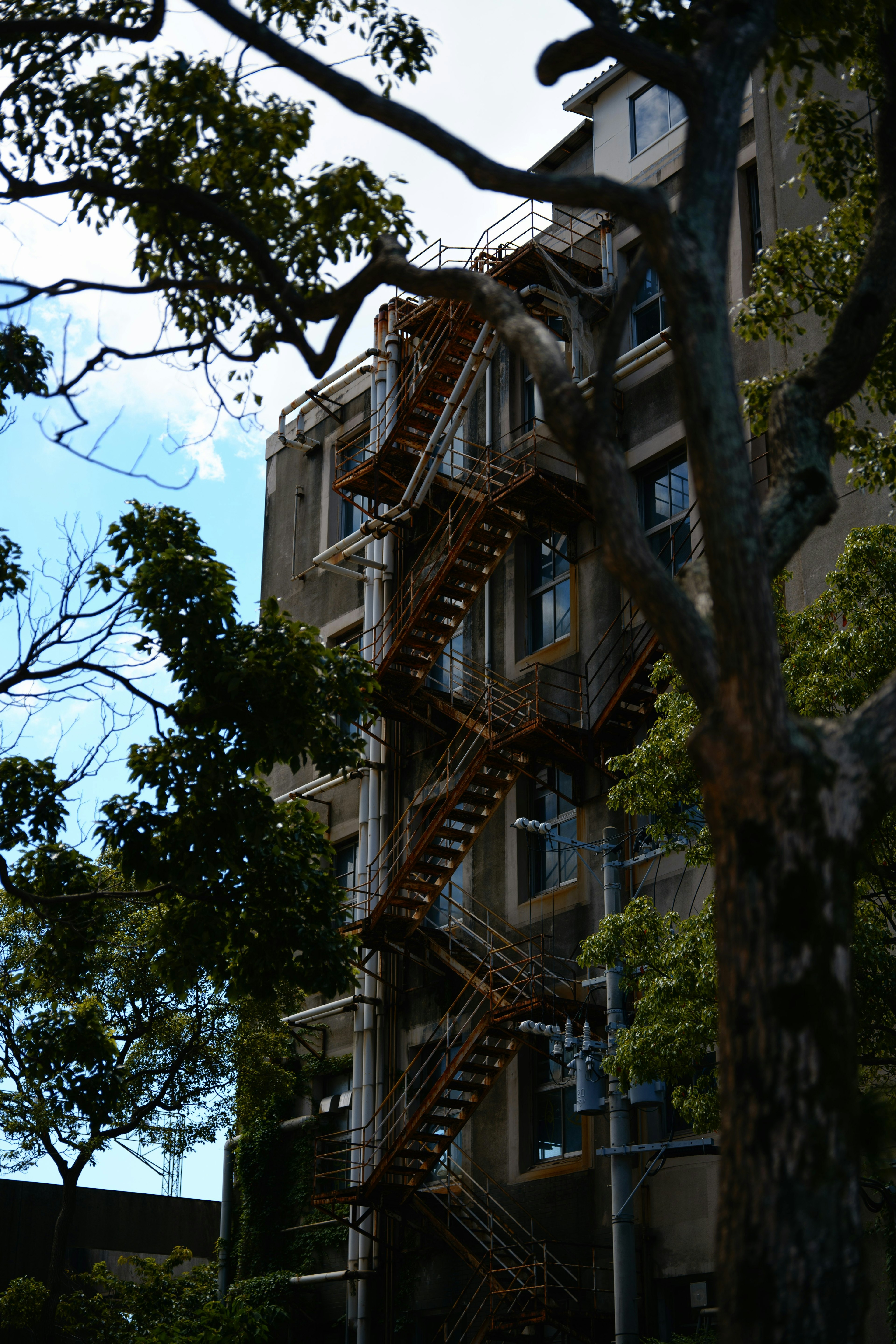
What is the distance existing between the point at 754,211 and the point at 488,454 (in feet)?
20.4

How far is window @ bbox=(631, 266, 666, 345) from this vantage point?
26.6 m

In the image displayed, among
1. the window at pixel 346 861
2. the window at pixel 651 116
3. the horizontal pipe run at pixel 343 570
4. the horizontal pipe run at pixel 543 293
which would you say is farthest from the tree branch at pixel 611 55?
the window at pixel 346 861

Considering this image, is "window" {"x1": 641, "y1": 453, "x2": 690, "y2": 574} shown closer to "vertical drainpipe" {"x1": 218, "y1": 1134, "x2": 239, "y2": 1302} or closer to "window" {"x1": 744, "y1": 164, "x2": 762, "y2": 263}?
"window" {"x1": 744, "y1": 164, "x2": 762, "y2": 263}

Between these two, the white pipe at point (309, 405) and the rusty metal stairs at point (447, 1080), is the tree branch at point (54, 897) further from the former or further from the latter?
the white pipe at point (309, 405)

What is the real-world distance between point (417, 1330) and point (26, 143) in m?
20.1

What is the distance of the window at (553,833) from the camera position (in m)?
24.4

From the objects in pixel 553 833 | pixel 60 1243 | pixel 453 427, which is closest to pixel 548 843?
pixel 553 833

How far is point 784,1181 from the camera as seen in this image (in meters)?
5.83

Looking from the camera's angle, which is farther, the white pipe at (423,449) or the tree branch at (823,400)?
the white pipe at (423,449)

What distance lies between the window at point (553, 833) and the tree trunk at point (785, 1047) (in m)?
17.4

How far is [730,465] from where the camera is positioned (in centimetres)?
704

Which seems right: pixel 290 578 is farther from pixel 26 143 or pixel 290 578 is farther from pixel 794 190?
pixel 26 143

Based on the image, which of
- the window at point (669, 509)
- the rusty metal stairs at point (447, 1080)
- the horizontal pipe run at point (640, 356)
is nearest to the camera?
the rusty metal stairs at point (447, 1080)

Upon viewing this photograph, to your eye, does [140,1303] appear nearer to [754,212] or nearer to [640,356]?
[640,356]
